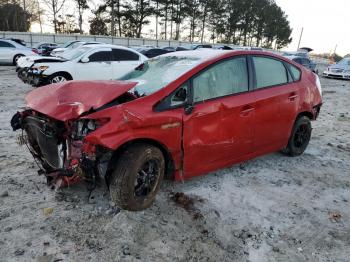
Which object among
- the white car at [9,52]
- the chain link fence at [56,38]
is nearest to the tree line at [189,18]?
the chain link fence at [56,38]

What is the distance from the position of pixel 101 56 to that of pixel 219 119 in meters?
8.08

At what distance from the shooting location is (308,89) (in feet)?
15.7

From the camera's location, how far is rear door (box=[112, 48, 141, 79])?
35.6 ft

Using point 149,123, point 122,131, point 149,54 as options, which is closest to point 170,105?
point 149,123

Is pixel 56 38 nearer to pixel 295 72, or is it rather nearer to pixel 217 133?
pixel 295 72

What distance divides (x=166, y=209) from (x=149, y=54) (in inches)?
671

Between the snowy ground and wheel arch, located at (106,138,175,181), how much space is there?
377mm

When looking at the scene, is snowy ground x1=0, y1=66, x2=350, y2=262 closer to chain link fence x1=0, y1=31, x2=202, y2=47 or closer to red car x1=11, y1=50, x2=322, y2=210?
red car x1=11, y1=50, x2=322, y2=210

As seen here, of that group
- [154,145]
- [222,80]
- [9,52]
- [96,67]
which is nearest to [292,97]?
[222,80]

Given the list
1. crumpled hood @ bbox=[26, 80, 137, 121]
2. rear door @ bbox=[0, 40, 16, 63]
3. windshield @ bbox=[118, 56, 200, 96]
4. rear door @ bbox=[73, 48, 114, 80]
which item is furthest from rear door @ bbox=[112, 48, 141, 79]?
rear door @ bbox=[0, 40, 16, 63]

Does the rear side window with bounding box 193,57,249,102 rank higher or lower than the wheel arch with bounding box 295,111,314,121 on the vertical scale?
higher

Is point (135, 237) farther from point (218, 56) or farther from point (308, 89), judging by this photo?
point (308, 89)

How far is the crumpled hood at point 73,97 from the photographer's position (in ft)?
9.61

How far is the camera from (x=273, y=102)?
13.6ft
